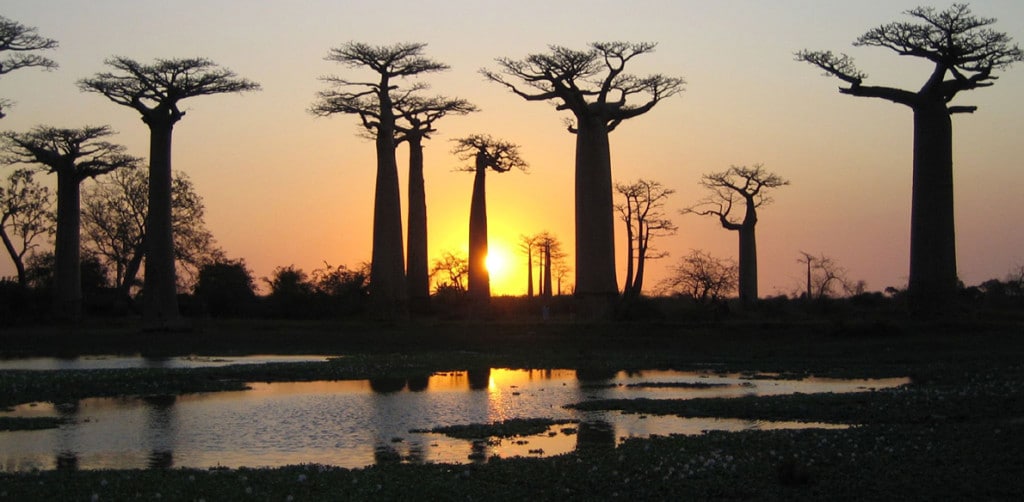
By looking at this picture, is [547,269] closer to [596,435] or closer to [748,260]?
[748,260]

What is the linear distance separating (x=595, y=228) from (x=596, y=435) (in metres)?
29.8

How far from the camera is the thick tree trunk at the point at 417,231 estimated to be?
59.6m

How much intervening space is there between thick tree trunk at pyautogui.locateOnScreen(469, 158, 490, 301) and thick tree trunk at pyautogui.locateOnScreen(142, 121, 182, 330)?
58.9 feet

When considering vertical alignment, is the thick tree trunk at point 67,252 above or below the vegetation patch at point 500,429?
above

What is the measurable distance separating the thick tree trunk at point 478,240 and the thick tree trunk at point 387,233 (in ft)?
21.3

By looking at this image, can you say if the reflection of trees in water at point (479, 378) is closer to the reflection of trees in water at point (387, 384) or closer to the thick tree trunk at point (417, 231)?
the reflection of trees in water at point (387, 384)

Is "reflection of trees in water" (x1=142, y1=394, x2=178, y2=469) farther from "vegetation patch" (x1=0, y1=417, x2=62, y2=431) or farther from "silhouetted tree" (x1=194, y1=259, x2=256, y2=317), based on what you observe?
"silhouetted tree" (x1=194, y1=259, x2=256, y2=317)

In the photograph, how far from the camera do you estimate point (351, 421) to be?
18.2 meters

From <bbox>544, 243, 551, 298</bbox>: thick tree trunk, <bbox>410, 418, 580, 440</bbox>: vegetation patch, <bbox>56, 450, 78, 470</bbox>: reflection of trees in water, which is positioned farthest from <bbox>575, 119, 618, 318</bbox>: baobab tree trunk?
<bbox>544, 243, 551, 298</bbox>: thick tree trunk

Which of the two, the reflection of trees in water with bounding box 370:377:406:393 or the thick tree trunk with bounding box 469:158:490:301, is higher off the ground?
the thick tree trunk with bounding box 469:158:490:301

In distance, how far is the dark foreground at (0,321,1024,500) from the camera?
11.1 m

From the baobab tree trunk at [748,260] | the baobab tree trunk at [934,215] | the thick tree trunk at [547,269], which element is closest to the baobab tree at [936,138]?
the baobab tree trunk at [934,215]

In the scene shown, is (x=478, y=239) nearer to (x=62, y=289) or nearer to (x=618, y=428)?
(x=62, y=289)

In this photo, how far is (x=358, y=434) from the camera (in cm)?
1677
